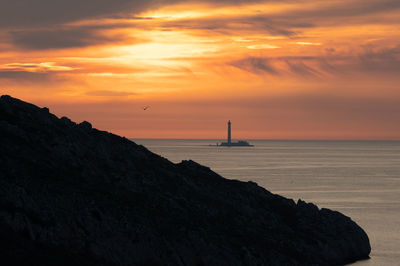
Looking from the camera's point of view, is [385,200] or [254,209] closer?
[254,209]

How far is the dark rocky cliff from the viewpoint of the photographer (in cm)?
6019

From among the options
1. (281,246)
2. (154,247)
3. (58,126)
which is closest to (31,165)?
(58,126)

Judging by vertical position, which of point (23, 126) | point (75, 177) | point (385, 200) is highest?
point (23, 126)

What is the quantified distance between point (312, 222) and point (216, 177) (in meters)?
15.7

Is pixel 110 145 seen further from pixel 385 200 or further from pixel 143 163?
pixel 385 200

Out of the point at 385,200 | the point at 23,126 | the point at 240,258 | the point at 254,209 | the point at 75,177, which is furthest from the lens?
the point at 385,200

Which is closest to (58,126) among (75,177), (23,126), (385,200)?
(23,126)

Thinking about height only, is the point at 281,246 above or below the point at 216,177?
below

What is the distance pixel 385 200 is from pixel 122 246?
105 metres

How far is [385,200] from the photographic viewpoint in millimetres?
152625

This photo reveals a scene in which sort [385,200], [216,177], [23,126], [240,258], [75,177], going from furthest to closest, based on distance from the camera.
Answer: [385,200] → [216,177] → [23,126] → [75,177] → [240,258]

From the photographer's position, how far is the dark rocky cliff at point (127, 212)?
6019 centimetres

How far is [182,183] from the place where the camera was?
8288cm

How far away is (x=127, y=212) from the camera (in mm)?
67500
